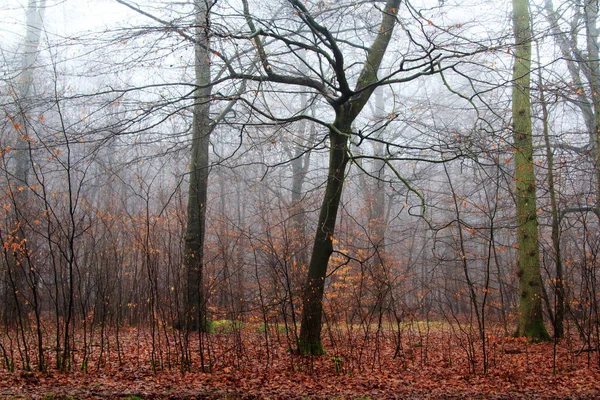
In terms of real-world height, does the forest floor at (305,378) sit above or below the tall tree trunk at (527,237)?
below

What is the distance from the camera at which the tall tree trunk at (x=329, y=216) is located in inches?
265

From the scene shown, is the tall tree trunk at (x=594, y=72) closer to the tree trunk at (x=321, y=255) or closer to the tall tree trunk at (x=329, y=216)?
the tall tree trunk at (x=329, y=216)

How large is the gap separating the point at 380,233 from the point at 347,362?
10.3 m

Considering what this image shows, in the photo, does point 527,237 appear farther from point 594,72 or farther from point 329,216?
point 329,216

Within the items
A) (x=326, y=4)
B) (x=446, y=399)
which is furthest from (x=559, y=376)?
(x=326, y=4)

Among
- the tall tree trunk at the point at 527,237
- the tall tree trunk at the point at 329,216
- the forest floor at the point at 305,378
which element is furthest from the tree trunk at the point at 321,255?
the tall tree trunk at the point at 527,237

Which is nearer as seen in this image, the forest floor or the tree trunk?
the forest floor

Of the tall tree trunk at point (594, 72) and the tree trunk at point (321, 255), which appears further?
the tall tree trunk at point (594, 72)

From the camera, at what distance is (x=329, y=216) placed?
23.4 feet

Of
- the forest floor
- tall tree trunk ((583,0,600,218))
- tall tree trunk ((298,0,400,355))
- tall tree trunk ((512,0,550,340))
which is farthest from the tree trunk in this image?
tall tree trunk ((583,0,600,218))

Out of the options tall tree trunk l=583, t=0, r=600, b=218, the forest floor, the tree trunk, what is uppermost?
tall tree trunk l=583, t=0, r=600, b=218

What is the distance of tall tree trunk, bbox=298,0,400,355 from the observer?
22.1 ft

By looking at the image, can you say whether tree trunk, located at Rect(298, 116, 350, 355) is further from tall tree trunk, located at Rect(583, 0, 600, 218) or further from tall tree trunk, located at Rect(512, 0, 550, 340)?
tall tree trunk, located at Rect(583, 0, 600, 218)

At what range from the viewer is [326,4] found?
7.27 metres
